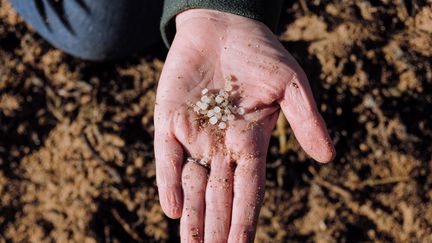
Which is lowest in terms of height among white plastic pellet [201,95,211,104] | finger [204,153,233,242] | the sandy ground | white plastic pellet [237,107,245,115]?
the sandy ground

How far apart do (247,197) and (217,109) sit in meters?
0.38

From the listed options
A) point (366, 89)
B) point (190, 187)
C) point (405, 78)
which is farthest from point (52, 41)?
point (405, 78)

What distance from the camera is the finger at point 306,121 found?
1902 mm

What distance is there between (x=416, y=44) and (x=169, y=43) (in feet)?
4.64

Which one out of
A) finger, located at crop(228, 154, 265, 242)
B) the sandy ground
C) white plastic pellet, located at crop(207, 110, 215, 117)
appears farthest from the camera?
the sandy ground

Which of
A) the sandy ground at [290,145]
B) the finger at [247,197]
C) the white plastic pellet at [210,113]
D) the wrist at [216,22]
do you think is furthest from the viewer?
the sandy ground at [290,145]

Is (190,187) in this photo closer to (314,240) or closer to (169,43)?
(169,43)

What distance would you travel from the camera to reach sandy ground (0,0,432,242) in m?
2.69

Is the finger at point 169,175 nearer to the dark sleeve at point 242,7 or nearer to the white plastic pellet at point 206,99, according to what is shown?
the white plastic pellet at point 206,99

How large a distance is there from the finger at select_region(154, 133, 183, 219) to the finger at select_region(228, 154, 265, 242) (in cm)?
23

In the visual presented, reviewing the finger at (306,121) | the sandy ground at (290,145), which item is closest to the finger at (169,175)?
the finger at (306,121)

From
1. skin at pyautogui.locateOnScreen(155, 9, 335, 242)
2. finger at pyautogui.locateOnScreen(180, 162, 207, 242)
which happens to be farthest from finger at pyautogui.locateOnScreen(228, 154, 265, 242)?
finger at pyautogui.locateOnScreen(180, 162, 207, 242)

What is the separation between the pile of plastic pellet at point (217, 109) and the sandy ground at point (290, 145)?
2.47ft

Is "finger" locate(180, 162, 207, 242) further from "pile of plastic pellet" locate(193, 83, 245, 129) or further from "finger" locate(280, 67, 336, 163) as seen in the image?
"finger" locate(280, 67, 336, 163)
